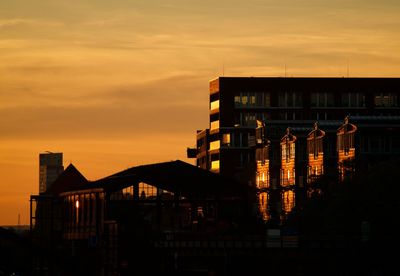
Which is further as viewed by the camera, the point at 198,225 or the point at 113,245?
the point at 198,225

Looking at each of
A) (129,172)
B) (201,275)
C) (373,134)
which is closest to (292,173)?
(373,134)

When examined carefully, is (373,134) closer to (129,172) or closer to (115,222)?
(129,172)

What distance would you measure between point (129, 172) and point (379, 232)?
2436 cm

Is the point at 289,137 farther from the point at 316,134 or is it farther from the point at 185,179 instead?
the point at 185,179

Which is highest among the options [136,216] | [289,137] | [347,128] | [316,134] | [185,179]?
[289,137]

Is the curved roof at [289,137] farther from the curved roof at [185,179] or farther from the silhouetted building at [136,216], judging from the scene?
the curved roof at [185,179]

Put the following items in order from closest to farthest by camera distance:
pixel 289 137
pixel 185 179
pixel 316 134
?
pixel 185 179
pixel 316 134
pixel 289 137

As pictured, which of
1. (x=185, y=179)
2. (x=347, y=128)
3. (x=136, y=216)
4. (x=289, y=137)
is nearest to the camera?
(x=136, y=216)

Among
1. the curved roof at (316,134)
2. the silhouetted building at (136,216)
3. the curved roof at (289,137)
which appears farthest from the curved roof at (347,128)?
the silhouetted building at (136,216)

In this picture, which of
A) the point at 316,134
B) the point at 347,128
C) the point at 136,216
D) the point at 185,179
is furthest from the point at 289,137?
the point at 136,216

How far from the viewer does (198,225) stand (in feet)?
406

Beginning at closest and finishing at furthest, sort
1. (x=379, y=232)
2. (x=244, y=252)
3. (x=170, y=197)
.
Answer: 1. (x=244, y=252)
2. (x=379, y=232)
3. (x=170, y=197)

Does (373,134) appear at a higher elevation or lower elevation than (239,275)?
higher

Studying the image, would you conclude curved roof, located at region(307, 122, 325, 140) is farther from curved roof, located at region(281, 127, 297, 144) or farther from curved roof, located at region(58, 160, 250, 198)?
curved roof, located at region(58, 160, 250, 198)
